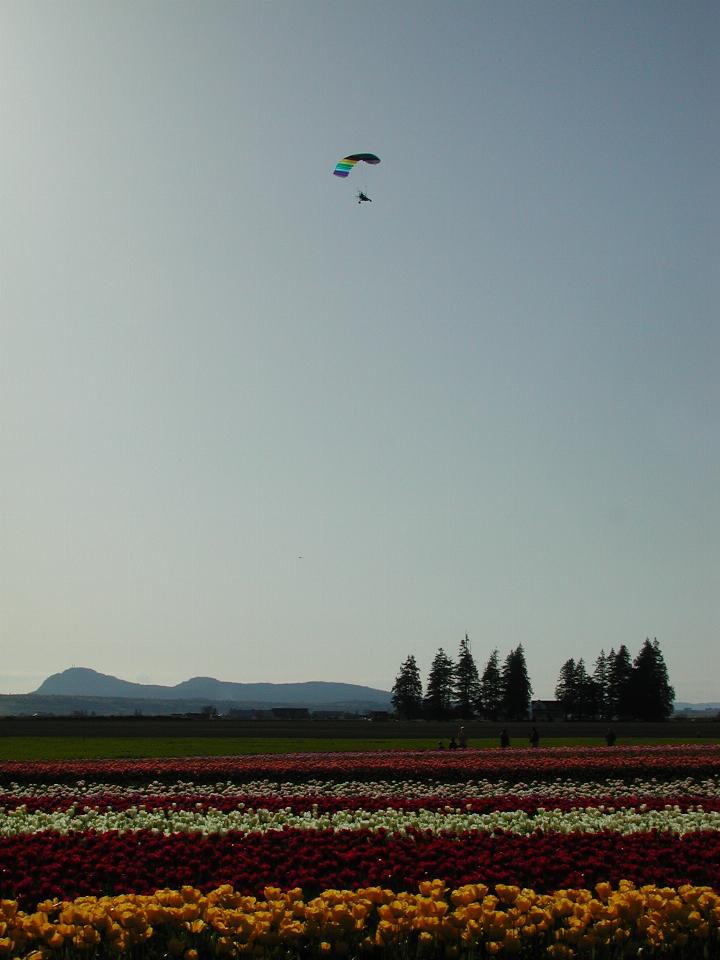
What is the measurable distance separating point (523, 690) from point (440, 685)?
11028 millimetres

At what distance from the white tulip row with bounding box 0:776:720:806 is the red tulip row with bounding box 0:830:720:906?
8.53 meters

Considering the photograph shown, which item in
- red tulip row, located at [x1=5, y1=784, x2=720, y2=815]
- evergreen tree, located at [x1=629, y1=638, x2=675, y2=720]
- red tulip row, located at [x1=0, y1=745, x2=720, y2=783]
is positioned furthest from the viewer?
evergreen tree, located at [x1=629, y1=638, x2=675, y2=720]

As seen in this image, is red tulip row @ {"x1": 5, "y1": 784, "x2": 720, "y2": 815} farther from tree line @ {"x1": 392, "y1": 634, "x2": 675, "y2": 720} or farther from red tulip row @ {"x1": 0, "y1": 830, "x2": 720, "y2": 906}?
tree line @ {"x1": 392, "y1": 634, "x2": 675, "y2": 720}

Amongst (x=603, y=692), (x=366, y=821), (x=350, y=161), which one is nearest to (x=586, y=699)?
(x=603, y=692)

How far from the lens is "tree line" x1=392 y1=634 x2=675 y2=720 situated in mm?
105312

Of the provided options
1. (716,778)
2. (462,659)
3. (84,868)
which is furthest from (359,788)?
(462,659)

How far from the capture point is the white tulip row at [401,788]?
1848 cm

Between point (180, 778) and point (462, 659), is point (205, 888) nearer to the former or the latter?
point (180, 778)

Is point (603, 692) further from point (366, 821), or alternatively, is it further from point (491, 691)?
point (366, 821)

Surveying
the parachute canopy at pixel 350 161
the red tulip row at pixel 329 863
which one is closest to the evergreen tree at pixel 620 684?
the parachute canopy at pixel 350 161

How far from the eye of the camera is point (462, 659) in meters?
120

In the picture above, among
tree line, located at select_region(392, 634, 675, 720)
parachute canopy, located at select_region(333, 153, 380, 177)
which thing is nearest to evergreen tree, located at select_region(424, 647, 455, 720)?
tree line, located at select_region(392, 634, 675, 720)

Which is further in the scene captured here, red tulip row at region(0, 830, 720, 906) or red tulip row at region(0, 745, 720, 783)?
red tulip row at region(0, 745, 720, 783)

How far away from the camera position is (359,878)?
27.0 ft
